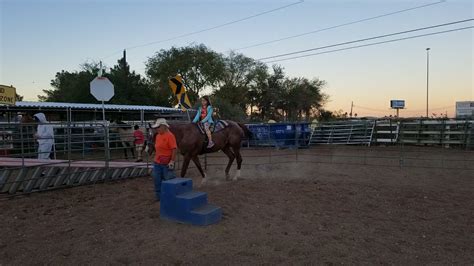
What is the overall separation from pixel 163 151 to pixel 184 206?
1509mm

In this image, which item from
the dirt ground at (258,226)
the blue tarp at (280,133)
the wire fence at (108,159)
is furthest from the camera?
the blue tarp at (280,133)

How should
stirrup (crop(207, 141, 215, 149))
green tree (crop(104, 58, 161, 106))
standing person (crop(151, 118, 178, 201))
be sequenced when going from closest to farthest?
standing person (crop(151, 118, 178, 201)), stirrup (crop(207, 141, 215, 149)), green tree (crop(104, 58, 161, 106))

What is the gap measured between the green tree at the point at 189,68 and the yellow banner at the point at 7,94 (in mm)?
31088

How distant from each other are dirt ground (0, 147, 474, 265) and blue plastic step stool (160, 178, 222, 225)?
139 millimetres

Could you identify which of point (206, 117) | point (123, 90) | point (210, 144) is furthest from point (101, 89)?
point (123, 90)

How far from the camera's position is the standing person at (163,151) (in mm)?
6445

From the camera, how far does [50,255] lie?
428cm

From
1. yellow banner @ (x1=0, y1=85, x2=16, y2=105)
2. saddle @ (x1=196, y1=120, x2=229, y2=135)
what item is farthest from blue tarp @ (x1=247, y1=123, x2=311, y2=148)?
yellow banner @ (x1=0, y1=85, x2=16, y2=105)

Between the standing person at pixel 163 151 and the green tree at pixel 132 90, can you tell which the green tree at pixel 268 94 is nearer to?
the green tree at pixel 132 90

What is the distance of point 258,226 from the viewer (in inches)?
205

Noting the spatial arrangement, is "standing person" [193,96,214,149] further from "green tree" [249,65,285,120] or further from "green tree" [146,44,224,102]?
"green tree" [249,65,285,120]

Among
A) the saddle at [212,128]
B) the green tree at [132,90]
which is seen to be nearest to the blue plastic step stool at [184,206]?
the saddle at [212,128]

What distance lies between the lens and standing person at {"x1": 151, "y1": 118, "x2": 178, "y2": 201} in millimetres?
6445

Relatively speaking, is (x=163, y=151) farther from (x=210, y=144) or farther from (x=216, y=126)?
(x=216, y=126)
